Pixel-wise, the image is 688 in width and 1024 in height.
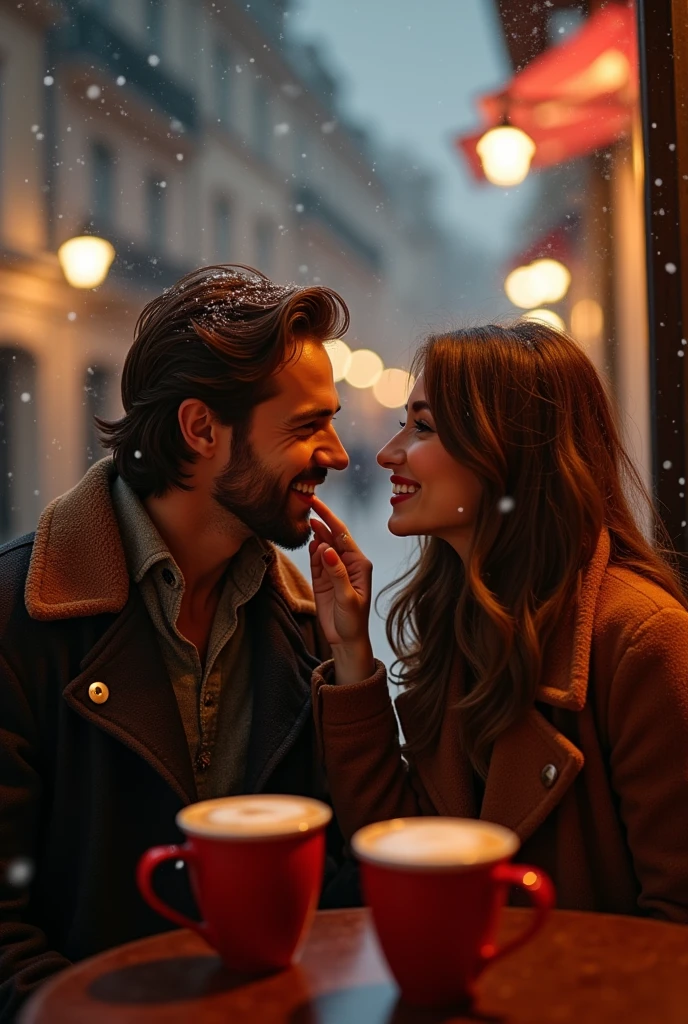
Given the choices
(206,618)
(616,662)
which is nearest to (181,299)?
(206,618)

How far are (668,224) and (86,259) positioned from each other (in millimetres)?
1104

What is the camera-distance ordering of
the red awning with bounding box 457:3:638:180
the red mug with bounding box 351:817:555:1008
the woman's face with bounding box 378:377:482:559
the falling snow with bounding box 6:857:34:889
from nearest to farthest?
the red mug with bounding box 351:817:555:1008, the falling snow with bounding box 6:857:34:889, the woman's face with bounding box 378:377:482:559, the red awning with bounding box 457:3:638:180

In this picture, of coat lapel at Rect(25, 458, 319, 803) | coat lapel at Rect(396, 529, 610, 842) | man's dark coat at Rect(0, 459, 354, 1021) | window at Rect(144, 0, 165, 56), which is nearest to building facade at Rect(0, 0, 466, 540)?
window at Rect(144, 0, 165, 56)

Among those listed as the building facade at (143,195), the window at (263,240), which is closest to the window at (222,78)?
the building facade at (143,195)

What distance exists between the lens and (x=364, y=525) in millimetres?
2020

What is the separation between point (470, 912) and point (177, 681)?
2.92 ft

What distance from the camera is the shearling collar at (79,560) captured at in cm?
141

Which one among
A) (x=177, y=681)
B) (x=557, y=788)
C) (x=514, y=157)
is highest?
(x=514, y=157)

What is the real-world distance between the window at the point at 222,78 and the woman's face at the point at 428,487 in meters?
0.90

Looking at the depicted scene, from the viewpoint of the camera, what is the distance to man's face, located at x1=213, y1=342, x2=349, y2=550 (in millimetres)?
1590

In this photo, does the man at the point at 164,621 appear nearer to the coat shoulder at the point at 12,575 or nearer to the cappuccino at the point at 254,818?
the coat shoulder at the point at 12,575

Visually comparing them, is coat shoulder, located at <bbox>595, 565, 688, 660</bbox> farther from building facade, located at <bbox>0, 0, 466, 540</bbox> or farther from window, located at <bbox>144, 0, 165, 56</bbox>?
window, located at <bbox>144, 0, 165, 56</bbox>

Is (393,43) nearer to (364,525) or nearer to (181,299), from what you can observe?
(181,299)

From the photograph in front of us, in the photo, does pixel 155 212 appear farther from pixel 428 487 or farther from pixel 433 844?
pixel 433 844
